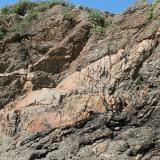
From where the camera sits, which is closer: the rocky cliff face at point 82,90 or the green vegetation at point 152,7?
the rocky cliff face at point 82,90

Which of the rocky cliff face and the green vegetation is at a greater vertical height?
the green vegetation

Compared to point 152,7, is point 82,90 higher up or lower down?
lower down

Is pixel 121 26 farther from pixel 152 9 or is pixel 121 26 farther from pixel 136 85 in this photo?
pixel 136 85

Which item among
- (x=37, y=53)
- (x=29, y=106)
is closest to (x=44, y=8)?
(x=37, y=53)

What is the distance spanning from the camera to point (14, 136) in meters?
12.5

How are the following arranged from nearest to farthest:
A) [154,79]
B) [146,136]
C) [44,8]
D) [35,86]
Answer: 1. [146,136]
2. [154,79]
3. [35,86]
4. [44,8]

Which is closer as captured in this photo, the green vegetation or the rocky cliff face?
the rocky cliff face

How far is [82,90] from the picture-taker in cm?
1248

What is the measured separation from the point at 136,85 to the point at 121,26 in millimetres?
2117

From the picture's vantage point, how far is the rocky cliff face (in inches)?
456

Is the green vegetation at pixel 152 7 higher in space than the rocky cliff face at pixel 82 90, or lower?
higher

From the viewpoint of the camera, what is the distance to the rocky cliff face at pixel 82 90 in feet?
38.0

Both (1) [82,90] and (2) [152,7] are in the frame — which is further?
(2) [152,7]

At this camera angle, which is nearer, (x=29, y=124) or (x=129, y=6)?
(x=29, y=124)
